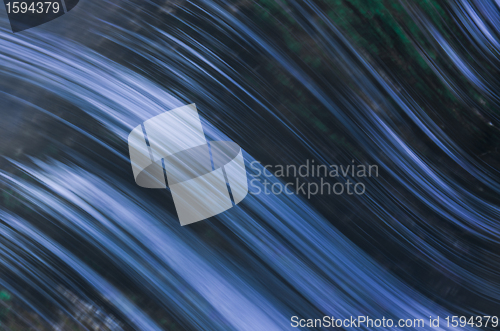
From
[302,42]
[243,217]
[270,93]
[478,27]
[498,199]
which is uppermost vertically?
[478,27]

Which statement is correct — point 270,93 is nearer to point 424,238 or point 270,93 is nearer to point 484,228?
point 424,238

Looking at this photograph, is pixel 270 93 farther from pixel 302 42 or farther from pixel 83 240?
pixel 83 240

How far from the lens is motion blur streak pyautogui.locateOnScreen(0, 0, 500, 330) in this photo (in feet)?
3.44

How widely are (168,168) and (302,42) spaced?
59cm

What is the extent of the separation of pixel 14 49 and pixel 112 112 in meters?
0.41

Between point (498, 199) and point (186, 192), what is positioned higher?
point (498, 199)

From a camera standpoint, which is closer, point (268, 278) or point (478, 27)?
point (268, 278)

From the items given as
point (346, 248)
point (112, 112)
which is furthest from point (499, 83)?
point (112, 112)

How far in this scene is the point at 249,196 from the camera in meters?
1.09

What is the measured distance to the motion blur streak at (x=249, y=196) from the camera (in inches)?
41.3

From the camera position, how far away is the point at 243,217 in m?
1.08

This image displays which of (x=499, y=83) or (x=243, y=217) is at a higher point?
(x=499, y=83)

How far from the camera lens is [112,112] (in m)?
1.11

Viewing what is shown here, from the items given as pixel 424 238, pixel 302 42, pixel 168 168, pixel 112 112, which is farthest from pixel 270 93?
pixel 424 238
